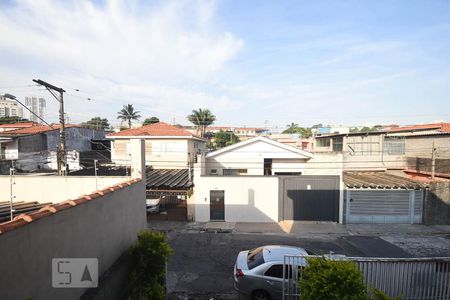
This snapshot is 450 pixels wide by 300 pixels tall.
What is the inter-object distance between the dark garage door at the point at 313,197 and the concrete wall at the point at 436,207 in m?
5.82

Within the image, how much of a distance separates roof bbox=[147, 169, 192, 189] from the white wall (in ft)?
3.74

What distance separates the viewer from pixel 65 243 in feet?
14.8

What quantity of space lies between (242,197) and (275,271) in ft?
35.0

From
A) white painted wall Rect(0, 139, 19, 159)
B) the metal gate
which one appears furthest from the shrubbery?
white painted wall Rect(0, 139, 19, 159)

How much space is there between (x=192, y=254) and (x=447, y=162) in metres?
21.3

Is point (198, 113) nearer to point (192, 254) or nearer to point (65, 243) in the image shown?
point (192, 254)

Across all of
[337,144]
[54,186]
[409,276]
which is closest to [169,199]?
[54,186]

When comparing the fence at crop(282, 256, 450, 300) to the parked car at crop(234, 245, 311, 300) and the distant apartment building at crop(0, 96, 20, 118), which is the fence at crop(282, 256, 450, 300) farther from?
the distant apartment building at crop(0, 96, 20, 118)

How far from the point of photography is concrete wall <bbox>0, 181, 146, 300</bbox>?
3.33m

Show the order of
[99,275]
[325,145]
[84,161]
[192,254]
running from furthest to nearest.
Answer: [325,145] → [84,161] → [192,254] → [99,275]

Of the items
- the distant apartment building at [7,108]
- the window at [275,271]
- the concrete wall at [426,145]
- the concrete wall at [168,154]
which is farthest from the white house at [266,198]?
the distant apartment building at [7,108]

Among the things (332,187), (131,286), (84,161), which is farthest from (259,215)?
(84,161)

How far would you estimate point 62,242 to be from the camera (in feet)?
14.5

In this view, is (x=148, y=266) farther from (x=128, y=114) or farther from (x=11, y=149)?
(x=128, y=114)
